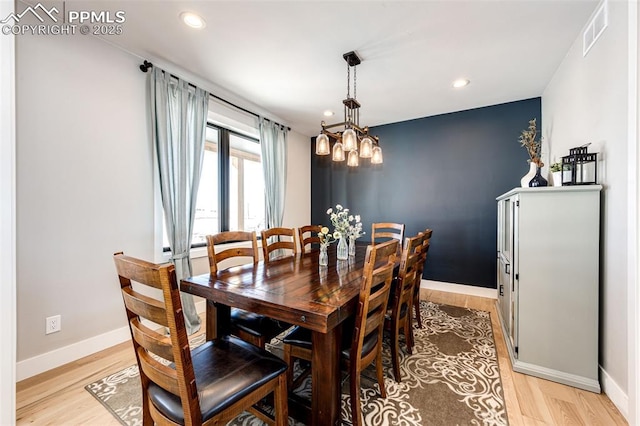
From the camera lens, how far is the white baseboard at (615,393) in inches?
60.4

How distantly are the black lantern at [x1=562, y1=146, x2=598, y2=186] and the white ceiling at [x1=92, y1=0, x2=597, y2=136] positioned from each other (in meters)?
1.02

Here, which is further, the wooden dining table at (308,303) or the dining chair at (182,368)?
the wooden dining table at (308,303)

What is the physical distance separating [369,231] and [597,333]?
3041 mm

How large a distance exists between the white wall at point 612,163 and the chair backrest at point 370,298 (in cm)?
136

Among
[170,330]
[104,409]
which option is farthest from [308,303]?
[104,409]

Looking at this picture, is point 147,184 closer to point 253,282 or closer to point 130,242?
point 130,242

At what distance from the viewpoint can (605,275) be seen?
178 centimetres

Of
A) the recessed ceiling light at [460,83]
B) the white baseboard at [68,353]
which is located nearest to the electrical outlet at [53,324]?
the white baseboard at [68,353]

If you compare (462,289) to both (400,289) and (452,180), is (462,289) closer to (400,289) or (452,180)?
(452,180)

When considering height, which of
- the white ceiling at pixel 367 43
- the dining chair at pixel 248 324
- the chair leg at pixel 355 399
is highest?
the white ceiling at pixel 367 43

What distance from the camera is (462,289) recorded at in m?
3.77

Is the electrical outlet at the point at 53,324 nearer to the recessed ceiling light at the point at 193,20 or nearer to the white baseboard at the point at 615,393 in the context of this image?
the recessed ceiling light at the point at 193,20

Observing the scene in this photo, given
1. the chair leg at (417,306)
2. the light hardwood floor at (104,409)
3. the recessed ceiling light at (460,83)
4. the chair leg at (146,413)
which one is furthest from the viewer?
the recessed ceiling light at (460,83)

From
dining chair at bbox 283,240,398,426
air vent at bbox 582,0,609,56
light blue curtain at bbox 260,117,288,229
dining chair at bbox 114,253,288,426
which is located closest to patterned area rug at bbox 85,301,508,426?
dining chair at bbox 283,240,398,426
